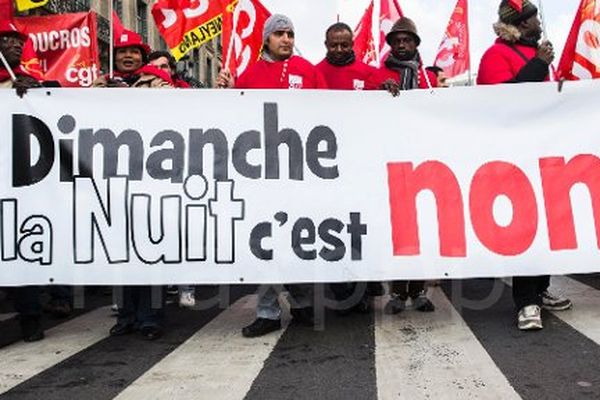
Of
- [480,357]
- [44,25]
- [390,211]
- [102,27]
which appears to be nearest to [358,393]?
[480,357]

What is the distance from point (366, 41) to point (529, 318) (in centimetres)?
698

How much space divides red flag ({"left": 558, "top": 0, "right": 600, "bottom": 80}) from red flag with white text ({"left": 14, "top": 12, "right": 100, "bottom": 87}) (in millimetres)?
6476

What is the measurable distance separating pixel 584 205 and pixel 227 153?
8.09ft

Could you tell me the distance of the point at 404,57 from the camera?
17.4 ft

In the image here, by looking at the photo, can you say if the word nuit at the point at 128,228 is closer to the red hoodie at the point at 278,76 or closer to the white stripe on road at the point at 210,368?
the white stripe on road at the point at 210,368

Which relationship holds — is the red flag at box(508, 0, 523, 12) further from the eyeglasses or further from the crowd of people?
the eyeglasses

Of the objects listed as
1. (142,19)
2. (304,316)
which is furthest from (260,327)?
(142,19)

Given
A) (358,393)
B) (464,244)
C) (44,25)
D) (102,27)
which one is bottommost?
(358,393)

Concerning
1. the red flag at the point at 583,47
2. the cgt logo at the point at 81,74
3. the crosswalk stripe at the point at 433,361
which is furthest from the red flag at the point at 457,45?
the crosswalk stripe at the point at 433,361

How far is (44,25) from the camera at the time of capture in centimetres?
977

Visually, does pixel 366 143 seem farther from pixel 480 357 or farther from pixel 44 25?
pixel 44 25

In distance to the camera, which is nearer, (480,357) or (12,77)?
(480,357)

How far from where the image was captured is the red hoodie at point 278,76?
4.96 m

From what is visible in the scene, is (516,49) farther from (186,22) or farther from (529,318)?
(186,22)
